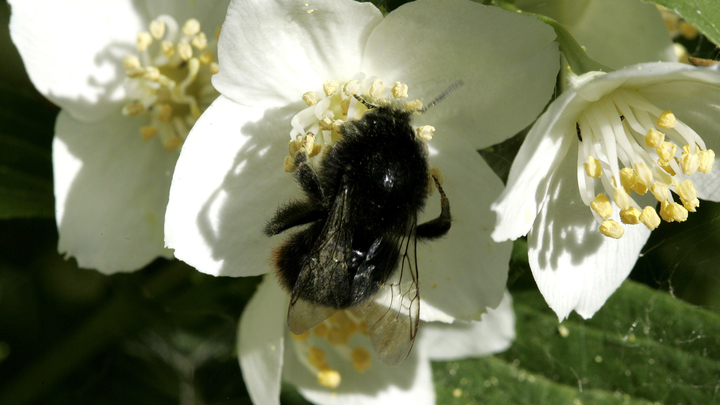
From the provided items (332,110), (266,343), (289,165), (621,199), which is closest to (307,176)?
(289,165)

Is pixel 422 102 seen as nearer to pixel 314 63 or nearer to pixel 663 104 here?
pixel 314 63

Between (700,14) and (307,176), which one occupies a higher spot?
(700,14)

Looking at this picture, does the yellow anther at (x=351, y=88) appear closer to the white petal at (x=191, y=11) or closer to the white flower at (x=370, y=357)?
the white petal at (x=191, y=11)

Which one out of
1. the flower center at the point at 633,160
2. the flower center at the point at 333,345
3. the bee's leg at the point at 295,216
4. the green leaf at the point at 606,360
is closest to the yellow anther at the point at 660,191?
the flower center at the point at 633,160

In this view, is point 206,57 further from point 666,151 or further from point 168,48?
point 666,151

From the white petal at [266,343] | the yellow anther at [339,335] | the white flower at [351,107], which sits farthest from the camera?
the yellow anther at [339,335]

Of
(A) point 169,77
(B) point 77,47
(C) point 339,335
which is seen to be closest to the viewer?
(B) point 77,47

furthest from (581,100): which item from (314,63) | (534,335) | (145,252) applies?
(145,252)
